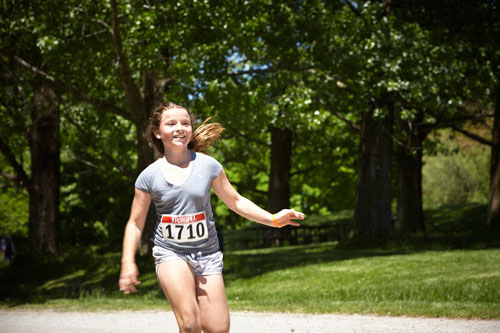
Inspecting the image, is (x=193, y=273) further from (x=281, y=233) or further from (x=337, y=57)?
(x=281, y=233)

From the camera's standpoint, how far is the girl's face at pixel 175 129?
170 inches

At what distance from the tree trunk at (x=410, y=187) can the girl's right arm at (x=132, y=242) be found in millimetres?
18579

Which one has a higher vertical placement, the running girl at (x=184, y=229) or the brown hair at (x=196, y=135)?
the brown hair at (x=196, y=135)

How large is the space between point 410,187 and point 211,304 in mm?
19394

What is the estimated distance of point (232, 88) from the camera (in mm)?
15234

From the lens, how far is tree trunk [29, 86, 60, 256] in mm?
18906

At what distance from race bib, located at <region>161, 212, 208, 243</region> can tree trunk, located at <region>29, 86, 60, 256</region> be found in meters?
15.8

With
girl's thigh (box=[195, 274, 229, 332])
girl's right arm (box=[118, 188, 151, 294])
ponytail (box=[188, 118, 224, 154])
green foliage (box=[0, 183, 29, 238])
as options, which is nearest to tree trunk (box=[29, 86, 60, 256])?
ponytail (box=[188, 118, 224, 154])

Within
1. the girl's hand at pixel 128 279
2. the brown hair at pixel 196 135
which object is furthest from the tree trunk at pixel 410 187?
the girl's hand at pixel 128 279

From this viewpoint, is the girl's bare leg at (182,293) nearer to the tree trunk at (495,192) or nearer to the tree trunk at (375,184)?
the tree trunk at (375,184)

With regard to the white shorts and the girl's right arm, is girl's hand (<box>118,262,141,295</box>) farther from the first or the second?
the white shorts

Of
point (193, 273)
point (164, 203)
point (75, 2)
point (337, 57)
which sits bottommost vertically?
point (193, 273)

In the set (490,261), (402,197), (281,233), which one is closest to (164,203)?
(490,261)

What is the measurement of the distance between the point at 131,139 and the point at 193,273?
1980 cm
